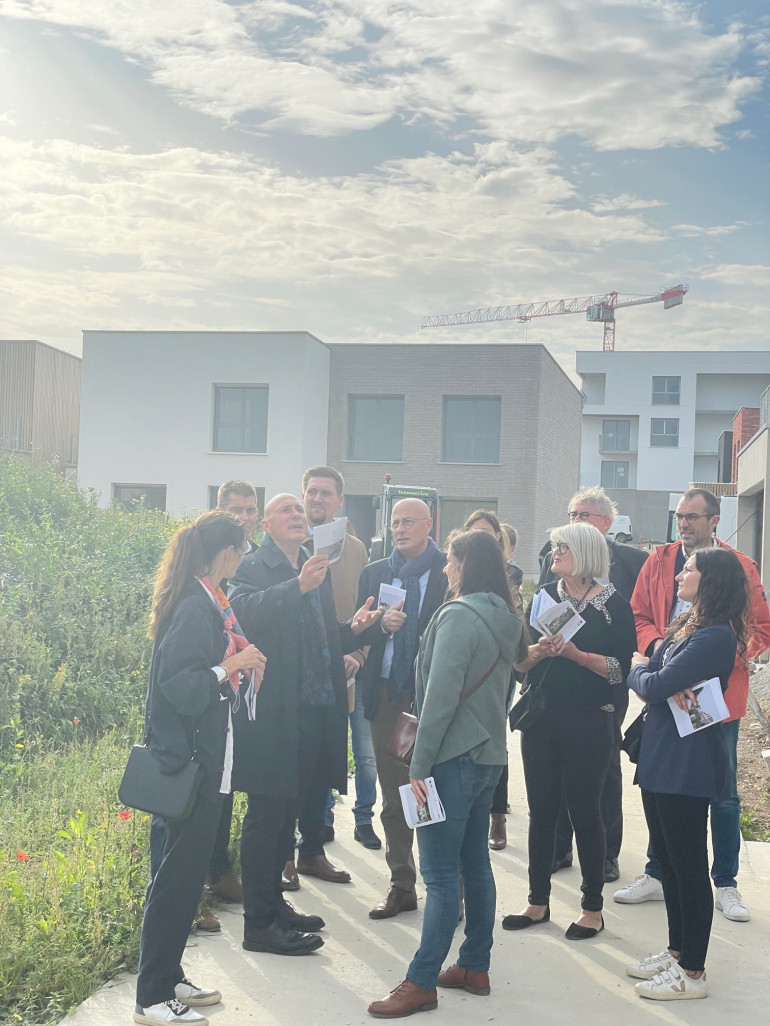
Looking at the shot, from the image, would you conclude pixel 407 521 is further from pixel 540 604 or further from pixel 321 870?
pixel 321 870

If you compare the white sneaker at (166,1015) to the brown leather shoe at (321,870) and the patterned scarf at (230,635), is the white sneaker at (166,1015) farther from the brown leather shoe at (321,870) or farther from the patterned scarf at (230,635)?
the brown leather shoe at (321,870)

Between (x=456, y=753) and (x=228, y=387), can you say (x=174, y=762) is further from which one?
(x=228, y=387)

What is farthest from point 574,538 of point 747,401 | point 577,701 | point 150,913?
point 747,401

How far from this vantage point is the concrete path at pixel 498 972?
3.93 m

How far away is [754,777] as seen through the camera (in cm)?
809

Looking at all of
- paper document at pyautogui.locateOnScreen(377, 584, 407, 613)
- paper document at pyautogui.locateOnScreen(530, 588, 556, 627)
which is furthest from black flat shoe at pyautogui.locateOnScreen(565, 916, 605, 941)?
paper document at pyautogui.locateOnScreen(377, 584, 407, 613)

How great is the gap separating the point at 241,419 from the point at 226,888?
29.2 metres

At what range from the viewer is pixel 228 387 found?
111ft

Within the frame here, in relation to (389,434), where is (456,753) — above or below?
below

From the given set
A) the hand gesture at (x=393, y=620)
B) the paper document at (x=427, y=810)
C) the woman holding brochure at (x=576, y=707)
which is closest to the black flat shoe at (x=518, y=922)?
the woman holding brochure at (x=576, y=707)

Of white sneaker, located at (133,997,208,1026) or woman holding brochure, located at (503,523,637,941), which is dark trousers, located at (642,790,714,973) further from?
white sneaker, located at (133,997,208,1026)

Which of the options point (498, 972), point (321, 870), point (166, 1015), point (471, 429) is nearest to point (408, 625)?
point (321, 870)

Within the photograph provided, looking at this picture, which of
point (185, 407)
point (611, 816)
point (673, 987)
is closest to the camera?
point (673, 987)

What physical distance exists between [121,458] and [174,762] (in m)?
31.3
